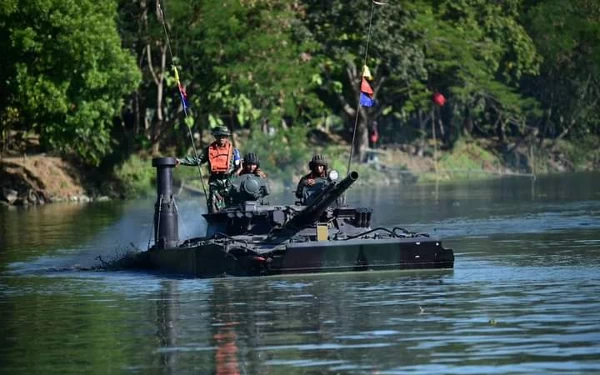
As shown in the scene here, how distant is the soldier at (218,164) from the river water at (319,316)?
190 cm

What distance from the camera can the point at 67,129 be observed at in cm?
6153

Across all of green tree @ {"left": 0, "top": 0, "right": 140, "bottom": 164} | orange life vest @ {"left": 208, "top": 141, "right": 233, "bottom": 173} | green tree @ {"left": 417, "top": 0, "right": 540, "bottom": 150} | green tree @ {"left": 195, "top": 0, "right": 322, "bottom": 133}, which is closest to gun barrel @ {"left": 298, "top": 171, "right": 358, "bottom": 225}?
orange life vest @ {"left": 208, "top": 141, "right": 233, "bottom": 173}

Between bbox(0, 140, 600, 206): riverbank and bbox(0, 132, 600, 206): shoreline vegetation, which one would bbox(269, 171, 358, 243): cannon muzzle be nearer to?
bbox(0, 132, 600, 206): shoreline vegetation

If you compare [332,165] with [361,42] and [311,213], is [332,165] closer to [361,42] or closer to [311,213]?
[361,42]

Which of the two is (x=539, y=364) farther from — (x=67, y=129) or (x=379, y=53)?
(x=379, y=53)

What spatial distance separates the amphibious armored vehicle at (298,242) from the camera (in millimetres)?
27766

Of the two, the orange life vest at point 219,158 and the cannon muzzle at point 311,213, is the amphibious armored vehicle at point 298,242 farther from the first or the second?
the orange life vest at point 219,158

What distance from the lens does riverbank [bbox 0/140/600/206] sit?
64.6 m

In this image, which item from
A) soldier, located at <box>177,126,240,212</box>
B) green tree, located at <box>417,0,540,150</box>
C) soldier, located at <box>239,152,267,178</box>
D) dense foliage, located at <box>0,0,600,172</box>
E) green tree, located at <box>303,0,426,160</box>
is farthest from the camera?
green tree, located at <box>417,0,540,150</box>

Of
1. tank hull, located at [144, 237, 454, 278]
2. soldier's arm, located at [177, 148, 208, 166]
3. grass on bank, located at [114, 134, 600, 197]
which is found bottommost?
tank hull, located at [144, 237, 454, 278]

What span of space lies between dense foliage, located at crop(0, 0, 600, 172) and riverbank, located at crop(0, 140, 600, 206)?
3.45ft

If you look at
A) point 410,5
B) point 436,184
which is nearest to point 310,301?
point 436,184

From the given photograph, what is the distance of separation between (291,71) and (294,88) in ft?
3.80

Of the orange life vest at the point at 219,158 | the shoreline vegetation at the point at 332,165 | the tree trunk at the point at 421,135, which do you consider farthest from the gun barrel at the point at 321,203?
the tree trunk at the point at 421,135
